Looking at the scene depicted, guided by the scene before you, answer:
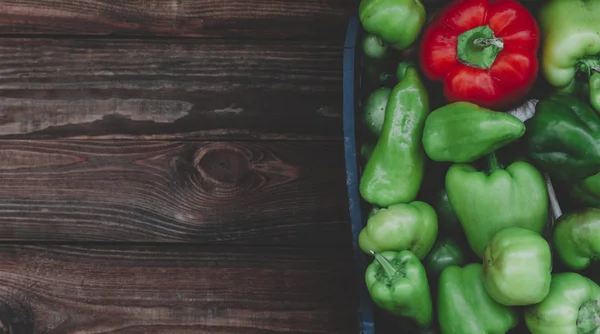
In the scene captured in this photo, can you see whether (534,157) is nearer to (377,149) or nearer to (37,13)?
(377,149)

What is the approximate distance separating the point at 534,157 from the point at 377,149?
191 mm

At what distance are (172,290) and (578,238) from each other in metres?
0.61

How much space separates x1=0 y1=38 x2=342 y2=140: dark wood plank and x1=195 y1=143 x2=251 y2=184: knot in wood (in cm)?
2

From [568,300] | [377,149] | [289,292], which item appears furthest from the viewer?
[289,292]

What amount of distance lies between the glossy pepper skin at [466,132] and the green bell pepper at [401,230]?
0.23 feet

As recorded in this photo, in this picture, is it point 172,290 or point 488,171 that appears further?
point 172,290

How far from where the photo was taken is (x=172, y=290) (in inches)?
50.1

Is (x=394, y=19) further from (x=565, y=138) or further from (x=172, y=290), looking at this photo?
(x=172, y=290)

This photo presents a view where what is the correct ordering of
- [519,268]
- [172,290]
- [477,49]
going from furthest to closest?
[172,290] → [477,49] → [519,268]

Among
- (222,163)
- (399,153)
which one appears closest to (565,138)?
(399,153)

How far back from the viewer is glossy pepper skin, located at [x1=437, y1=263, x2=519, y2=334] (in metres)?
0.96

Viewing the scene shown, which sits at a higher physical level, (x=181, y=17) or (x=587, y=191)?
(x=181, y=17)

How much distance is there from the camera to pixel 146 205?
1.28m

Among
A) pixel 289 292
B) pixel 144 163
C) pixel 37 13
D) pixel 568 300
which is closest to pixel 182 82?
pixel 144 163
